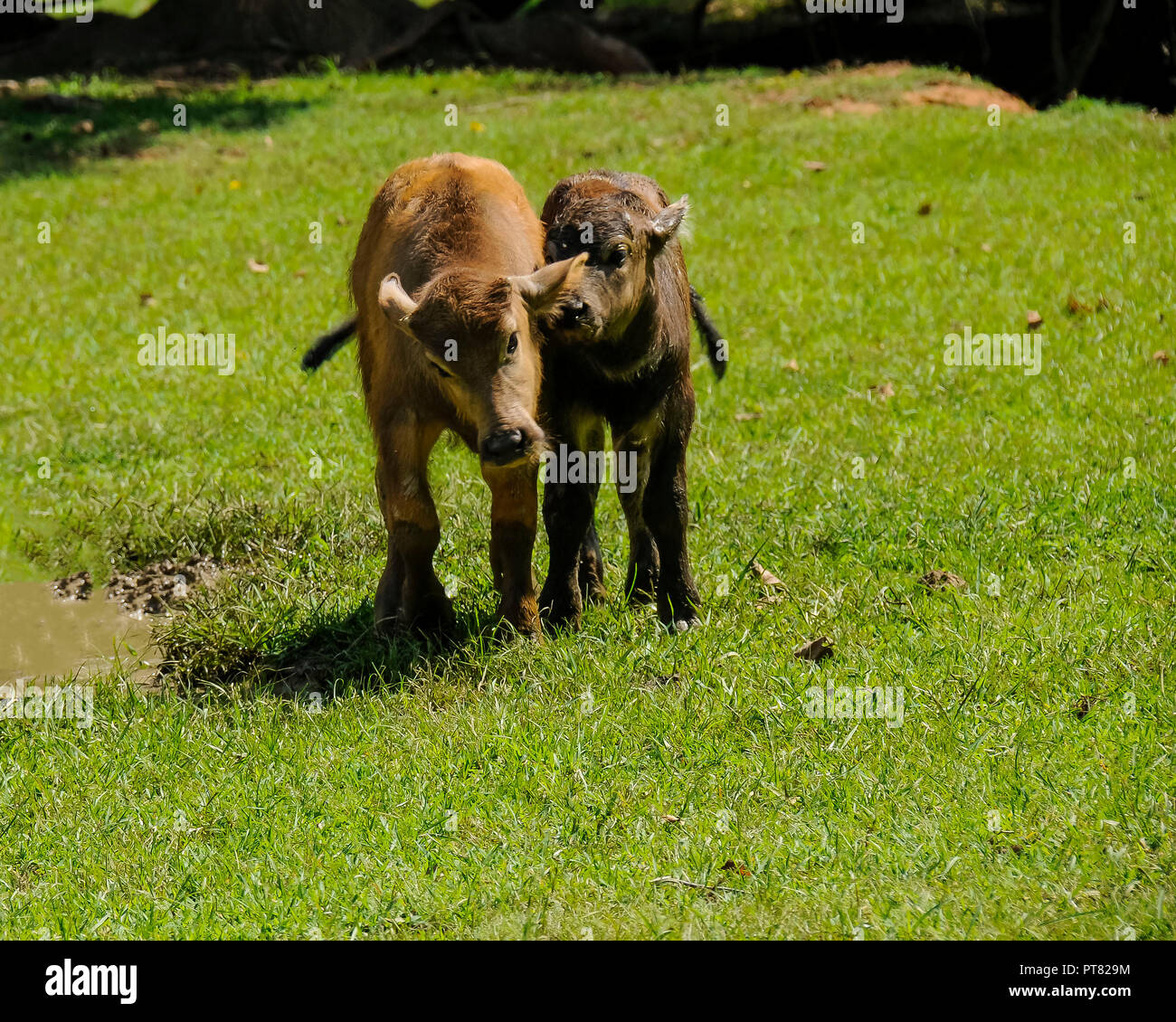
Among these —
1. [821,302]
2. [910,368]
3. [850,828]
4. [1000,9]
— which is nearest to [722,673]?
[850,828]

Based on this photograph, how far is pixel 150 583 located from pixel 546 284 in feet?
11.2

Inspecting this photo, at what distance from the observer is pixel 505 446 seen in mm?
5016

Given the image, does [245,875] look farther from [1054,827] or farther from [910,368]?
[910,368]

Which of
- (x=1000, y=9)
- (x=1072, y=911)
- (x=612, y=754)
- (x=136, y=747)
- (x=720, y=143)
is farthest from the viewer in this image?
(x=1000, y=9)

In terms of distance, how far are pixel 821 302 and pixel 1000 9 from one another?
16.3 metres

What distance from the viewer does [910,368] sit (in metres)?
9.41

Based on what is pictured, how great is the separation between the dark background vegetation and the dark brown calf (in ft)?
51.3

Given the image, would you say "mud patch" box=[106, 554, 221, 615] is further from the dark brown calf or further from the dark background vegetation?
the dark background vegetation

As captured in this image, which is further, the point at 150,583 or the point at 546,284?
the point at 150,583

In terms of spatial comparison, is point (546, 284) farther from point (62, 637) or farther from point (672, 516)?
point (62, 637)

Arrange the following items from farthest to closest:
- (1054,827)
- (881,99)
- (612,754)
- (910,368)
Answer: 1. (881,99)
2. (910,368)
3. (612,754)
4. (1054,827)
